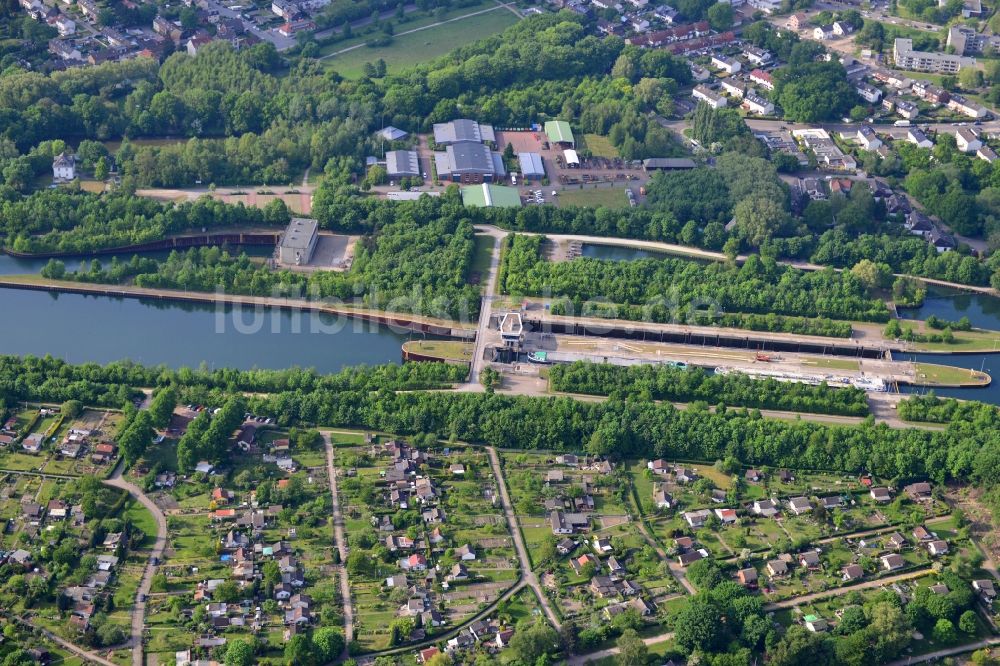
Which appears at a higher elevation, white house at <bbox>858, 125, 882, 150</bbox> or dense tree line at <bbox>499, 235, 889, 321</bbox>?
white house at <bbox>858, 125, 882, 150</bbox>

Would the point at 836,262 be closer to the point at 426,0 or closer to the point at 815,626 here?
the point at 815,626

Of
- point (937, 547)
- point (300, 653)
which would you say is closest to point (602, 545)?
point (300, 653)

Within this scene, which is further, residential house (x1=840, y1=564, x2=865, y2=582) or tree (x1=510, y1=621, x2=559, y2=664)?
residential house (x1=840, y1=564, x2=865, y2=582)

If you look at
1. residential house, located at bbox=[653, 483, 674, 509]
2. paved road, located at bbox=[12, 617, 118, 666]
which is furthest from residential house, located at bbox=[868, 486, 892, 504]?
paved road, located at bbox=[12, 617, 118, 666]

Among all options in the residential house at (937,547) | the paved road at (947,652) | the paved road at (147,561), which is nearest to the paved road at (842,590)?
the residential house at (937,547)

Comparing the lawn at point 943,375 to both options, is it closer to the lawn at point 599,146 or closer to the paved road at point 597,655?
the paved road at point 597,655

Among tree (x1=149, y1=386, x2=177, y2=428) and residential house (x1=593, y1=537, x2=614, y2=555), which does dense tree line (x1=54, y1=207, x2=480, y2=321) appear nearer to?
tree (x1=149, y1=386, x2=177, y2=428)
